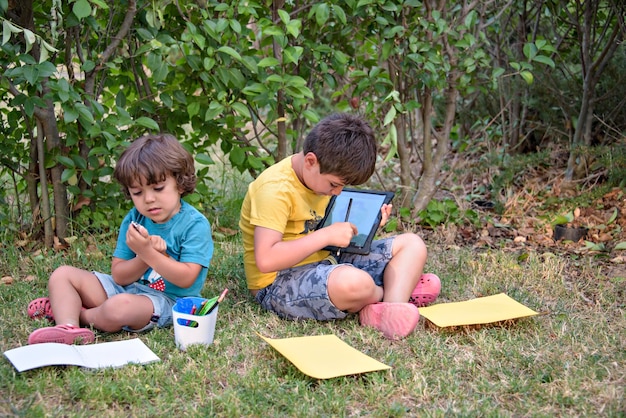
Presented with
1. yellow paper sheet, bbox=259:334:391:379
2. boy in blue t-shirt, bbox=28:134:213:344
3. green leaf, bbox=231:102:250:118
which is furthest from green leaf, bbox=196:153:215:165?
yellow paper sheet, bbox=259:334:391:379

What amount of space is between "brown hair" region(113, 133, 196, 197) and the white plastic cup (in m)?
0.49

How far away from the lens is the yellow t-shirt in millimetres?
2684

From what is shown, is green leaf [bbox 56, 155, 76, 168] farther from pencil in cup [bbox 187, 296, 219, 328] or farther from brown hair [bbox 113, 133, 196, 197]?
pencil in cup [bbox 187, 296, 219, 328]

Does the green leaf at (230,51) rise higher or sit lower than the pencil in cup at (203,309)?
higher

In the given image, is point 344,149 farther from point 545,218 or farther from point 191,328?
point 545,218

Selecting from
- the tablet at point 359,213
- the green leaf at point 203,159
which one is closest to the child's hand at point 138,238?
the tablet at point 359,213

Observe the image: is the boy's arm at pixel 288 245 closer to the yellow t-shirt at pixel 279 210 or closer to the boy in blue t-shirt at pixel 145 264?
the yellow t-shirt at pixel 279 210

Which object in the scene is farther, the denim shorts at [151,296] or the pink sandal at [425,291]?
the pink sandal at [425,291]

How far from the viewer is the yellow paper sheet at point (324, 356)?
2201mm

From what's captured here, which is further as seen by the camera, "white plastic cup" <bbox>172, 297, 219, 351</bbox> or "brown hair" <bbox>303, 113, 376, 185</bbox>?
"brown hair" <bbox>303, 113, 376, 185</bbox>

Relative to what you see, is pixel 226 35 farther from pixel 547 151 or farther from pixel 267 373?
pixel 547 151

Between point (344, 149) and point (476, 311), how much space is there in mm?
799

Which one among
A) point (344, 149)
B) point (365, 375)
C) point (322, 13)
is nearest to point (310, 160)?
point (344, 149)

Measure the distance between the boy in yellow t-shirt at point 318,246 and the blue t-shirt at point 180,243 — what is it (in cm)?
19
